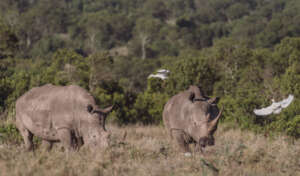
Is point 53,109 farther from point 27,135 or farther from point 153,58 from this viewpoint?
point 153,58

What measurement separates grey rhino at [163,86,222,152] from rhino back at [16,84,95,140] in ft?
5.87

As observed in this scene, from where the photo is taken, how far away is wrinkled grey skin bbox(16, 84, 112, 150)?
668cm

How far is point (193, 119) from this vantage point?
7.46 meters

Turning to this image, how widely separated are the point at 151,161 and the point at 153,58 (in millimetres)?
75442

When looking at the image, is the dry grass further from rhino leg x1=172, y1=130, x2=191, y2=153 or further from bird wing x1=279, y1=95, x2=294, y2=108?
bird wing x1=279, y1=95, x2=294, y2=108

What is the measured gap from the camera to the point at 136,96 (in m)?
23.2

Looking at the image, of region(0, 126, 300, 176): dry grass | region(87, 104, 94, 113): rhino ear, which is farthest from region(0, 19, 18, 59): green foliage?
region(87, 104, 94, 113): rhino ear

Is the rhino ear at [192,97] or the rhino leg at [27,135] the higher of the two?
the rhino ear at [192,97]

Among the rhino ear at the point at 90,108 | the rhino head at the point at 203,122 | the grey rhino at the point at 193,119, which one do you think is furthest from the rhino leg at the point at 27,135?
the rhino head at the point at 203,122

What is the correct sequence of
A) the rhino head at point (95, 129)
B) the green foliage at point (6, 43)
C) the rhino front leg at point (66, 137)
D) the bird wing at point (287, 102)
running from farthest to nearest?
the green foliage at point (6, 43) < the bird wing at point (287, 102) < the rhino front leg at point (66, 137) < the rhino head at point (95, 129)

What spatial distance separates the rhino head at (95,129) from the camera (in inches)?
260

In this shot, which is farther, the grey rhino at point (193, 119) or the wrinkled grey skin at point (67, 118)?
the grey rhino at point (193, 119)

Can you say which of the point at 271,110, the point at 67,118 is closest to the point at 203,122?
the point at 67,118

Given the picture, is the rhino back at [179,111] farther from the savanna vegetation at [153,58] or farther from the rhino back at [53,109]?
the rhino back at [53,109]
